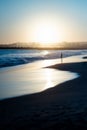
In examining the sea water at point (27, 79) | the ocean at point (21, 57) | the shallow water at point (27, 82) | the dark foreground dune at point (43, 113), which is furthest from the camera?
the ocean at point (21, 57)

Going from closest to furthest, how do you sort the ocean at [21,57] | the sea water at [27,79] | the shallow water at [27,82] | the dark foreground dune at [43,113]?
1. the dark foreground dune at [43,113]
2. the shallow water at [27,82]
3. the sea water at [27,79]
4. the ocean at [21,57]

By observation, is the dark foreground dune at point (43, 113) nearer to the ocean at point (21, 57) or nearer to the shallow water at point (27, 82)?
the shallow water at point (27, 82)

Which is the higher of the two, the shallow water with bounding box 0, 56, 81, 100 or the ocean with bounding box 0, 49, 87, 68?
the shallow water with bounding box 0, 56, 81, 100

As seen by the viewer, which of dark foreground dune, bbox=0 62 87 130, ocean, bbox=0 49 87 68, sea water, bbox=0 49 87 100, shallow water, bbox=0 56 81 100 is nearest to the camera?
dark foreground dune, bbox=0 62 87 130

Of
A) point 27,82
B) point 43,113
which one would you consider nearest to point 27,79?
point 27,82

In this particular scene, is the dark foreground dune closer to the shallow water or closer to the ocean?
the shallow water

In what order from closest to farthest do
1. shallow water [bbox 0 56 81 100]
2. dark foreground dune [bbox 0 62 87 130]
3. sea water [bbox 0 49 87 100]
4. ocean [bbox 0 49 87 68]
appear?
dark foreground dune [bbox 0 62 87 130], shallow water [bbox 0 56 81 100], sea water [bbox 0 49 87 100], ocean [bbox 0 49 87 68]

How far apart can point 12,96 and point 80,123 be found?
664 centimetres

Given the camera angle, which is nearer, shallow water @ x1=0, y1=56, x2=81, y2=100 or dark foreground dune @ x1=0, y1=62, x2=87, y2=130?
dark foreground dune @ x1=0, y1=62, x2=87, y2=130

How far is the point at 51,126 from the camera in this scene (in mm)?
9695

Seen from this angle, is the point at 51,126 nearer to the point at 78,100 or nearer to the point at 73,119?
the point at 73,119

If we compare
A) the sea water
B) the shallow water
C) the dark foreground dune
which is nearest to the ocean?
the sea water

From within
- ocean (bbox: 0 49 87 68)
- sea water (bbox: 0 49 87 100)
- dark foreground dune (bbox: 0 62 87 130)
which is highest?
dark foreground dune (bbox: 0 62 87 130)

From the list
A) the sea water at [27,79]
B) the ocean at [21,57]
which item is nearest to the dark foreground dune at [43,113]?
the sea water at [27,79]
